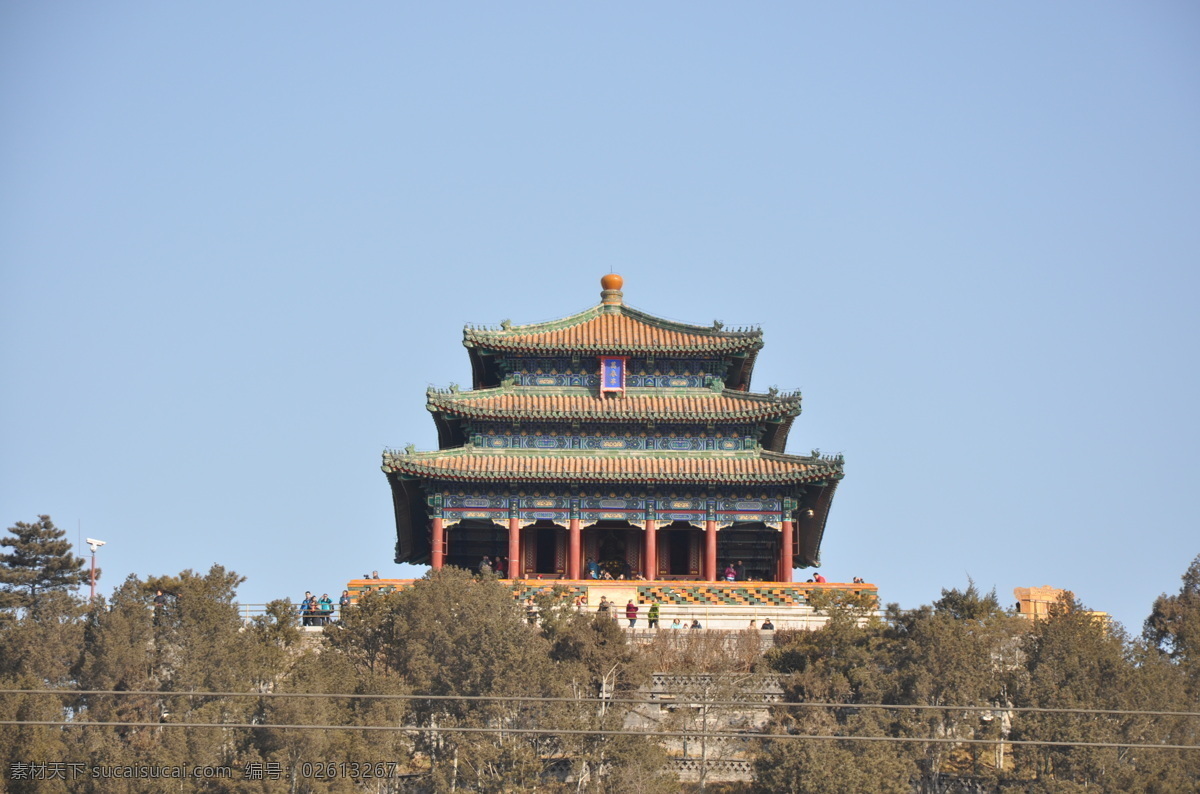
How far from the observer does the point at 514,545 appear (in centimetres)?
6931

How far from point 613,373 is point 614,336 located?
1567 mm

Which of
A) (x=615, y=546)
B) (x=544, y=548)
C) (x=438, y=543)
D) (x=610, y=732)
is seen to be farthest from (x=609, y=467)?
(x=610, y=732)

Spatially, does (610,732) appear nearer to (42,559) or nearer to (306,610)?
(306,610)

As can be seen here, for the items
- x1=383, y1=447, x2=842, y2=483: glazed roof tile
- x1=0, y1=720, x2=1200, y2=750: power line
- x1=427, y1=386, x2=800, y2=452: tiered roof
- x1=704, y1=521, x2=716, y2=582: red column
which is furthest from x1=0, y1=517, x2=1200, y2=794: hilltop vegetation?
x1=427, y1=386, x2=800, y2=452: tiered roof

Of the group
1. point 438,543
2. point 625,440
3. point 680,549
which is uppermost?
point 625,440

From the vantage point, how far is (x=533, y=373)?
2884 inches

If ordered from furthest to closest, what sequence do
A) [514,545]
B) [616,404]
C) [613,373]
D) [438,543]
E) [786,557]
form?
1. [613,373]
2. [616,404]
3. [786,557]
4. [514,545]
5. [438,543]

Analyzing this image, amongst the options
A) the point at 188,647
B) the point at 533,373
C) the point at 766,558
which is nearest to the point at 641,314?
the point at 533,373

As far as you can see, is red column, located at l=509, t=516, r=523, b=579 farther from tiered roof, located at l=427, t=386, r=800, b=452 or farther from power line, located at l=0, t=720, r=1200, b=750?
power line, located at l=0, t=720, r=1200, b=750

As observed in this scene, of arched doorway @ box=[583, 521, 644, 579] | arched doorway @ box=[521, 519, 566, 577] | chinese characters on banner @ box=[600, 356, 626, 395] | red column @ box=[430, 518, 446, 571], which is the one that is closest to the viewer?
red column @ box=[430, 518, 446, 571]

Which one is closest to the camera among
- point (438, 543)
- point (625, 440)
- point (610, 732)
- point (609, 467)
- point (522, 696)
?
point (610, 732)

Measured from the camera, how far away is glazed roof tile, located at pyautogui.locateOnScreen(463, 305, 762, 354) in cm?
7231

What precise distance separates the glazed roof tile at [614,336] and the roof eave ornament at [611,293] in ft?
0.74

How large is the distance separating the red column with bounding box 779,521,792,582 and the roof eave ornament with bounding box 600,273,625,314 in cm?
1113
